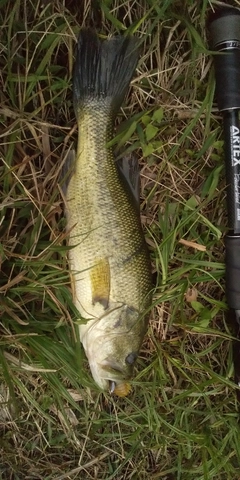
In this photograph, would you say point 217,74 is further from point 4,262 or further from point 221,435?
point 221,435

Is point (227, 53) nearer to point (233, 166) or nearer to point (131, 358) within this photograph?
point (233, 166)

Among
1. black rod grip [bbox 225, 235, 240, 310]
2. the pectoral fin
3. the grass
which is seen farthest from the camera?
black rod grip [bbox 225, 235, 240, 310]

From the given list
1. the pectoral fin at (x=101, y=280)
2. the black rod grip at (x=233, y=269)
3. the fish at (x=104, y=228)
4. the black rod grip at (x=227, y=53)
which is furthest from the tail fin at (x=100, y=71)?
the black rod grip at (x=233, y=269)

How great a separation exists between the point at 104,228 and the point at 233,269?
0.54m

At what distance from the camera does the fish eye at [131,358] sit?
6.53ft

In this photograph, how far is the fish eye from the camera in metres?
1.99

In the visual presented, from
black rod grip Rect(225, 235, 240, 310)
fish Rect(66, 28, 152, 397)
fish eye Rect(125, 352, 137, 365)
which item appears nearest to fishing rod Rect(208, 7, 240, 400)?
black rod grip Rect(225, 235, 240, 310)

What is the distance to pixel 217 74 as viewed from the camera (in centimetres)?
211

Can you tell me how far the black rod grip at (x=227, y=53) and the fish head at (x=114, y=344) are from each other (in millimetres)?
840

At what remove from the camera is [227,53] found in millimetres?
2068

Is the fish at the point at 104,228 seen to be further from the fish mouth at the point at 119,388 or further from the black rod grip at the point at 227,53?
the black rod grip at the point at 227,53

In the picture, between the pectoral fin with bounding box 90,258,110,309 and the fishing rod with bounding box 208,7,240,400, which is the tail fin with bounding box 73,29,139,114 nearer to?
the fishing rod with bounding box 208,7,240,400

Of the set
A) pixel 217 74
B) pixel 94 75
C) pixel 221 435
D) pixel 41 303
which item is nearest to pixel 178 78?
pixel 217 74

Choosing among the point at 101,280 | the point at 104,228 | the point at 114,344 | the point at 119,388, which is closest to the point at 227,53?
the point at 104,228
